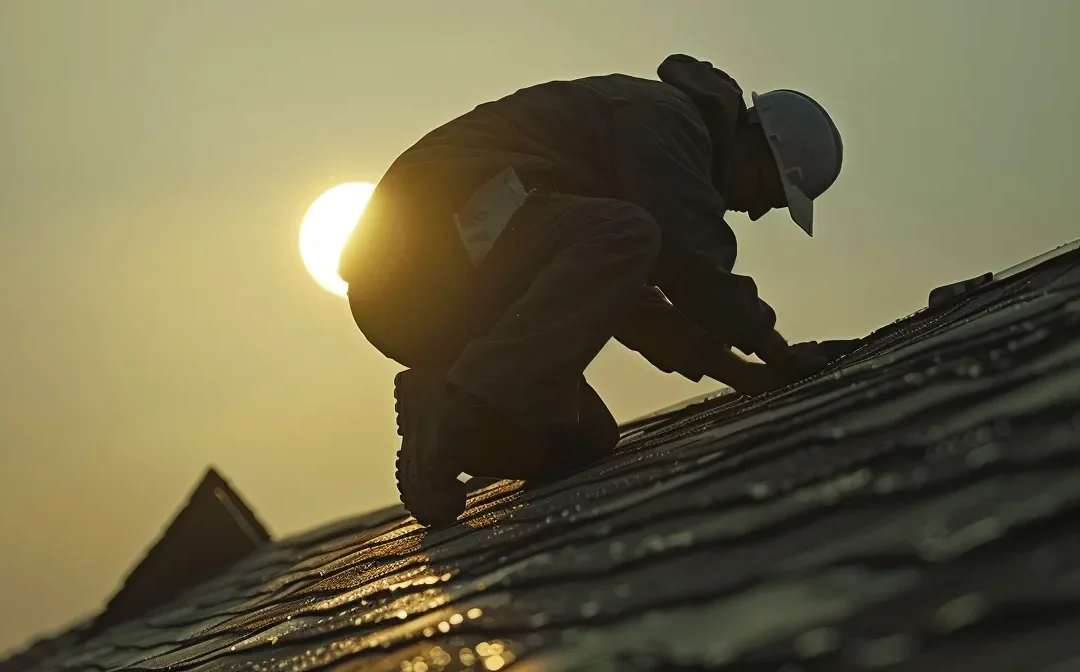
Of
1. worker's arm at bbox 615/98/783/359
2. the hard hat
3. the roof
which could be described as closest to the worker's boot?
the roof

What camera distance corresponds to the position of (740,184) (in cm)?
368

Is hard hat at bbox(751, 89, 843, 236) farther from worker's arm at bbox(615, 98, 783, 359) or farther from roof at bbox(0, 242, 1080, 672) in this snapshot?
roof at bbox(0, 242, 1080, 672)

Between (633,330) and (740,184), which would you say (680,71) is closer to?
(740,184)

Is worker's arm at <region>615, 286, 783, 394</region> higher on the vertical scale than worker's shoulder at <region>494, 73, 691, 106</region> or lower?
lower

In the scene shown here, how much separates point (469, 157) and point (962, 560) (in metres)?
2.23

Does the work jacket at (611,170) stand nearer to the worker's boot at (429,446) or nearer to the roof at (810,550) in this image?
the worker's boot at (429,446)

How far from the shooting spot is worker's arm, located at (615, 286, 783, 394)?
3.65m

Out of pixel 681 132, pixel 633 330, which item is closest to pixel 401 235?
pixel 681 132

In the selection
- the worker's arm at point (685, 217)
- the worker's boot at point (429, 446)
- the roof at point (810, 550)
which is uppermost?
the worker's arm at point (685, 217)

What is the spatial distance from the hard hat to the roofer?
0.37 meters

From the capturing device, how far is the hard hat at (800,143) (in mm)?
3658

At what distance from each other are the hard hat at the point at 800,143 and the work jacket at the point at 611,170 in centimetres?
53

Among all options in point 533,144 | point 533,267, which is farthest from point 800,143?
point 533,267

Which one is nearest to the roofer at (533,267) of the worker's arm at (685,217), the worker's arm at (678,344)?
the worker's arm at (685,217)
